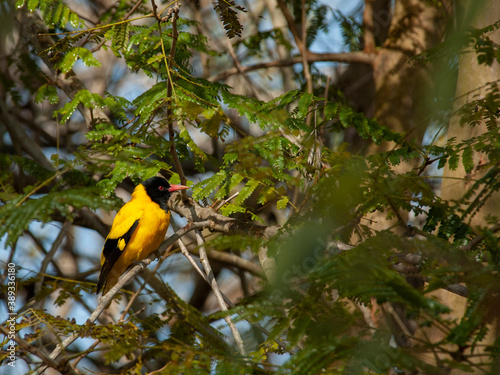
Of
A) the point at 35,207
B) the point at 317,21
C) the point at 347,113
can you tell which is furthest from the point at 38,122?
the point at 35,207

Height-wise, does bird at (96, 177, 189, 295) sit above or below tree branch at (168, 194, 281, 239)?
above

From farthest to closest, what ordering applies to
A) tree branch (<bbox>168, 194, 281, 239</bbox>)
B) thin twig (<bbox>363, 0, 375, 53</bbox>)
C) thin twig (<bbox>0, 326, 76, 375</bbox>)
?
thin twig (<bbox>363, 0, 375, 53</bbox>), tree branch (<bbox>168, 194, 281, 239</bbox>), thin twig (<bbox>0, 326, 76, 375</bbox>)

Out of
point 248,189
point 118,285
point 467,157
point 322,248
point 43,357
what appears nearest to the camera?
point 43,357

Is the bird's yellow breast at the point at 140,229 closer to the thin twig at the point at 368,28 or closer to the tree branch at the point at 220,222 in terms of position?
the tree branch at the point at 220,222

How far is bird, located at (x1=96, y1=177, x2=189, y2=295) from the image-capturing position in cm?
404

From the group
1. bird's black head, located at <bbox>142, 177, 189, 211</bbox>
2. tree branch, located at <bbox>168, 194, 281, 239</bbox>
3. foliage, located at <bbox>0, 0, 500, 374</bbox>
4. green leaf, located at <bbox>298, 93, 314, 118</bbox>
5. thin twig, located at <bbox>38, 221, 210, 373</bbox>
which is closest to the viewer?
foliage, located at <bbox>0, 0, 500, 374</bbox>

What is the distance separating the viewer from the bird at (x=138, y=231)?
4035 mm

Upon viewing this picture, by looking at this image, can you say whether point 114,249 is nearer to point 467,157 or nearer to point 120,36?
point 120,36

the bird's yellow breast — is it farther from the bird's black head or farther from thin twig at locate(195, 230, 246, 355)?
thin twig at locate(195, 230, 246, 355)

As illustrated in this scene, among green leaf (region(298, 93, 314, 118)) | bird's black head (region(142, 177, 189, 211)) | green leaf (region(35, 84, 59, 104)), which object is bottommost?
green leaf (region(298, 93, 314, 118))

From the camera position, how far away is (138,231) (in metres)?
4.05

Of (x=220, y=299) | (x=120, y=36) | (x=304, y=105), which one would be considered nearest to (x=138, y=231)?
(x=220, y=299)

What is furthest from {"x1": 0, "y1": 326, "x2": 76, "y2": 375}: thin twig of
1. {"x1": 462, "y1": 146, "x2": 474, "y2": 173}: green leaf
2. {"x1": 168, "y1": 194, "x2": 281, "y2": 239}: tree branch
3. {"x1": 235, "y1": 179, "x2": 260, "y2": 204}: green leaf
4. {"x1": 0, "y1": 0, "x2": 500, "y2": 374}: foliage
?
{"x1": 462, "y1": 146, "x2": 474, "y2": 173}: green leaf

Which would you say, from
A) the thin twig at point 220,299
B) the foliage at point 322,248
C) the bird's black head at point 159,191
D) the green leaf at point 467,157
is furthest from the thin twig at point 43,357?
the bird's black head at point 159,191
